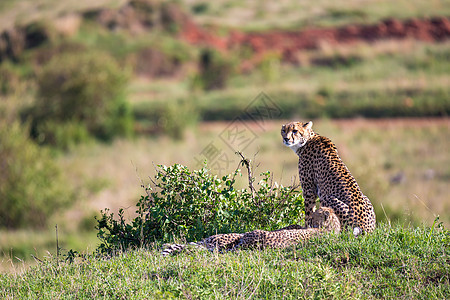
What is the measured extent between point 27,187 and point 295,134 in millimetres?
16007

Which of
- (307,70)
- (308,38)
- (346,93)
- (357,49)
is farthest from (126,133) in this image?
(308,38)

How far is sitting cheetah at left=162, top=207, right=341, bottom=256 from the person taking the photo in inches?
261

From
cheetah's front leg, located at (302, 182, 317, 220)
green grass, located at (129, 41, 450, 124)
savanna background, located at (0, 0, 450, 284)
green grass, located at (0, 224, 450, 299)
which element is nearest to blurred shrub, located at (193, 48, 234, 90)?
savanna background, located at (0, 0, 450, 284)

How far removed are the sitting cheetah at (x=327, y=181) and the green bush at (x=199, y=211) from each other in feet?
1.42

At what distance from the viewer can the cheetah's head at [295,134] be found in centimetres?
756

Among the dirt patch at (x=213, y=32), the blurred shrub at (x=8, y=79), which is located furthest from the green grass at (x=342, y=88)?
the blurred shrub at (x=8, y=79)

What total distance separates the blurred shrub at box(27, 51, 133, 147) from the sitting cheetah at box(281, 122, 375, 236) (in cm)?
2360

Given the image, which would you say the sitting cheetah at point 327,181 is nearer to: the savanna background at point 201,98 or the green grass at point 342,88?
the savanna background at point 201,98

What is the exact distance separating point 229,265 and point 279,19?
47.4m

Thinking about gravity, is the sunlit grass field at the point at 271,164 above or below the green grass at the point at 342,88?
below

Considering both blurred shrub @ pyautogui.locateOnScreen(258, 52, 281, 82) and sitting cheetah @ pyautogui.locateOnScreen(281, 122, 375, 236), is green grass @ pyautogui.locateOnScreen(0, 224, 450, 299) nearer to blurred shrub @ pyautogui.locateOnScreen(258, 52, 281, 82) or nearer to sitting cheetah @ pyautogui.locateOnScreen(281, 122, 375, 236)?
sitting cheetah @ pyautogui.locateOnScreen(281, 122, 375, 236)

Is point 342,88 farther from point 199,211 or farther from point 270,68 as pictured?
point 199,211

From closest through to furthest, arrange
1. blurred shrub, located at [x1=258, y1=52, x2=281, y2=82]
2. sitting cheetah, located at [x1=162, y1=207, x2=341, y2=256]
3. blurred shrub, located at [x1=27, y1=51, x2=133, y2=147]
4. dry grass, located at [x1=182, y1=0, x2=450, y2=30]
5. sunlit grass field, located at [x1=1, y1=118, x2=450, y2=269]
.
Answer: sitting cheetah, located at [x1=162, y1=207, x2=341, y2=256] < sunlit grass field, located at [x1=1, y1=118, x2=450, y2=269] < blurred shrub, located at [x1=27, y1=51, x2=133, y2=147] < blurred shrub, located at [x1=258, y1=52, x2=281, y2=82] < dry grass, located at [x1=182, y1=0, x2=450, y2=30]

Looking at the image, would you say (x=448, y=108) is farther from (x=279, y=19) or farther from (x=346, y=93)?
(x=279, y=19)
